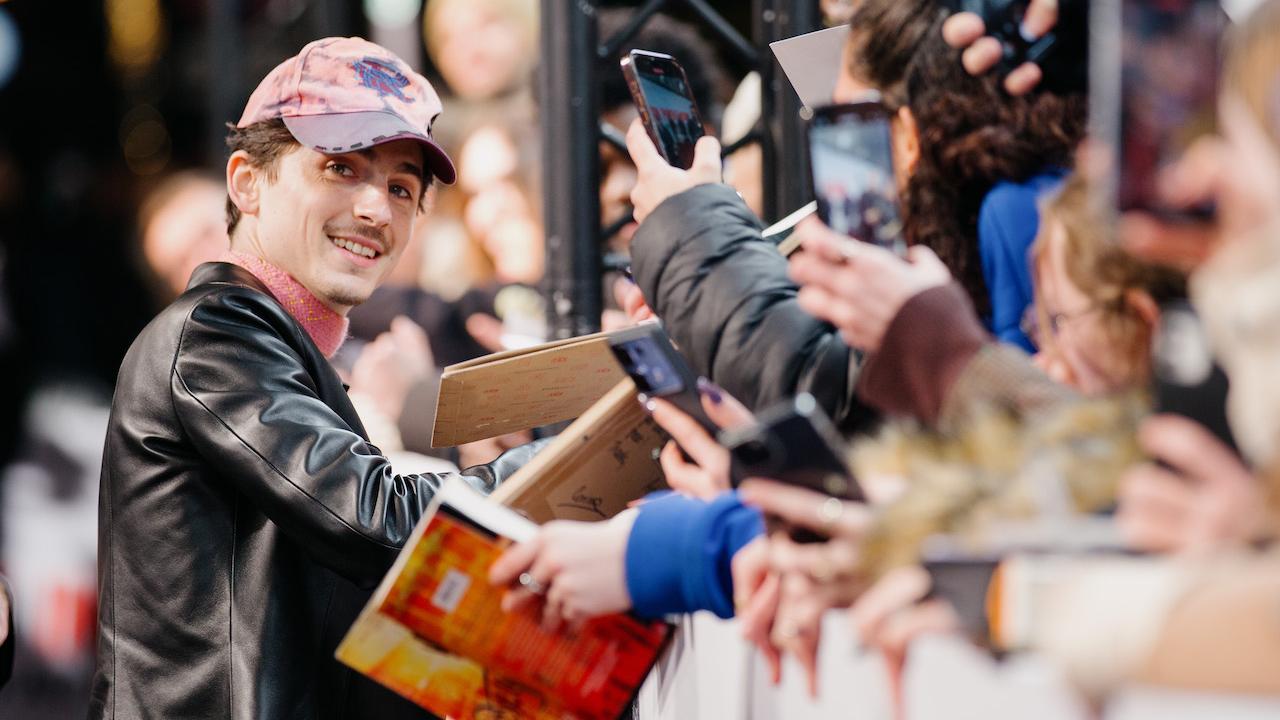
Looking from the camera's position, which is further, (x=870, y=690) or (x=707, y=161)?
(x=707, y=161)

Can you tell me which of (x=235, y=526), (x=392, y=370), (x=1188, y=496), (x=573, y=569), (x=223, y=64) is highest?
(x=1188, y=496)

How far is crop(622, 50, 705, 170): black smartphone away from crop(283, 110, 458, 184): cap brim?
615mm

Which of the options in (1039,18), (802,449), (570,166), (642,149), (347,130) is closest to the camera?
(802,449)

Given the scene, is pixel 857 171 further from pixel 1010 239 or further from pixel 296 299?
pixel 296 299

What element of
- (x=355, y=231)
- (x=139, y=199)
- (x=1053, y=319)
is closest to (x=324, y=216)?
(x=355, y=231)

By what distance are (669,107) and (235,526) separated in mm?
927

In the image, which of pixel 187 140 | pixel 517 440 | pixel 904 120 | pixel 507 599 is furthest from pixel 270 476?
pixel 187 140

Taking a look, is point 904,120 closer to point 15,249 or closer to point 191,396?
point 191,396

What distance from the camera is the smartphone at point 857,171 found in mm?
1376

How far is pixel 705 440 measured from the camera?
154 cm

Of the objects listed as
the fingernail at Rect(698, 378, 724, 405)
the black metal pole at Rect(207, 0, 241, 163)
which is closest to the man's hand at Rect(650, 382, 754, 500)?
the fingernail at Rect(698, 378, 724, 405)

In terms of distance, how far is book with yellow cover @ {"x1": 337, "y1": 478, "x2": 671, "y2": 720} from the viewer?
1.53m

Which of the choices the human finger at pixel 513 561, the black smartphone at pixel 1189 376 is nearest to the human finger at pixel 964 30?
the black smartphone at pixel 1189 376

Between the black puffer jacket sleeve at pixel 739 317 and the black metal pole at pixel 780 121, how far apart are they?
7.82 ft
